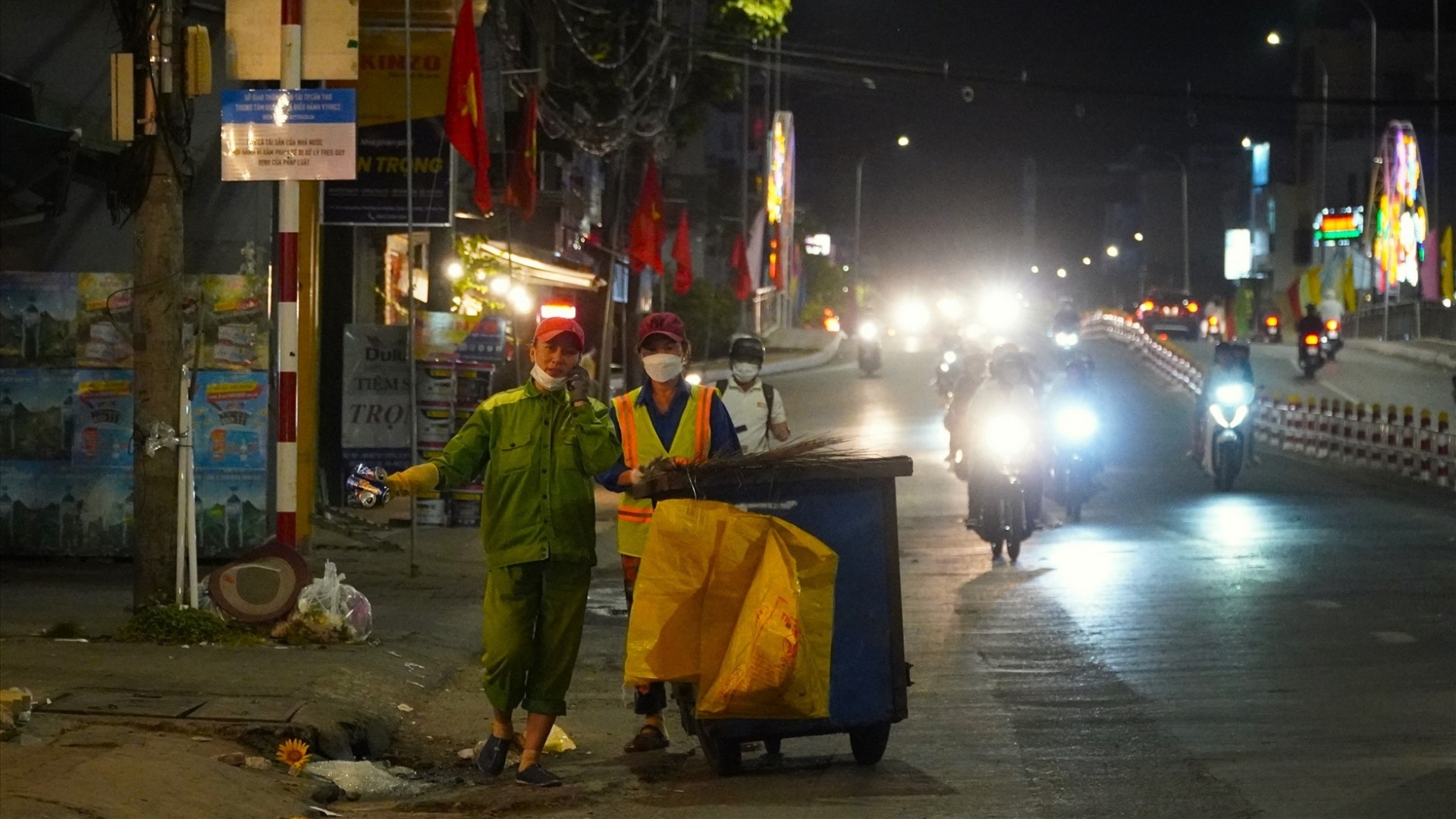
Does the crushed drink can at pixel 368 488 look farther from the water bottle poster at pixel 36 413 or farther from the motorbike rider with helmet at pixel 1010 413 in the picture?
the motorbike rider with helmet at pixel 1010 413

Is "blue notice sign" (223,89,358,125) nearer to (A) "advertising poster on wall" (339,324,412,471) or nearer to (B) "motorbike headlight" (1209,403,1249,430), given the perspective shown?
(A) "advertising poster on wall" (339,324,412,471)

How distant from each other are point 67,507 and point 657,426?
22.0 ft

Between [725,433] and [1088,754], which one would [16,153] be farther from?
[1088,754]

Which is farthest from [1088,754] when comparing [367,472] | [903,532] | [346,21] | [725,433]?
[903,532]

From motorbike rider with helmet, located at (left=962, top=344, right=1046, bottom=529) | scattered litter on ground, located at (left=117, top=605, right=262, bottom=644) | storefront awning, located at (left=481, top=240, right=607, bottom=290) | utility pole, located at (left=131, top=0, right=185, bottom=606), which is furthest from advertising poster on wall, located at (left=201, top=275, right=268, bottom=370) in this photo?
storefront awning, located at (left=481, top=240, right=607, bottom=290)

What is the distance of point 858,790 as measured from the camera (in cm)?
721

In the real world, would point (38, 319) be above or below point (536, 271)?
below

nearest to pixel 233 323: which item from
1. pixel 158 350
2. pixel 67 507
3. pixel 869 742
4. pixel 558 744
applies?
pixel 67 507

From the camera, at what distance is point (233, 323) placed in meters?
13.0

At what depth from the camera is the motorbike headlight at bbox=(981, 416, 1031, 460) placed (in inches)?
592

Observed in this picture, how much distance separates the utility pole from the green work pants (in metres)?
3.69

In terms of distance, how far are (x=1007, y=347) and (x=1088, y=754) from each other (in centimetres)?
900

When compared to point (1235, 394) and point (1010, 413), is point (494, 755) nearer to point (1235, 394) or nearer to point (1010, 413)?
point (1010, 413)

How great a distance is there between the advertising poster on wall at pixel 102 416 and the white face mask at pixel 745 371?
5.28 m
